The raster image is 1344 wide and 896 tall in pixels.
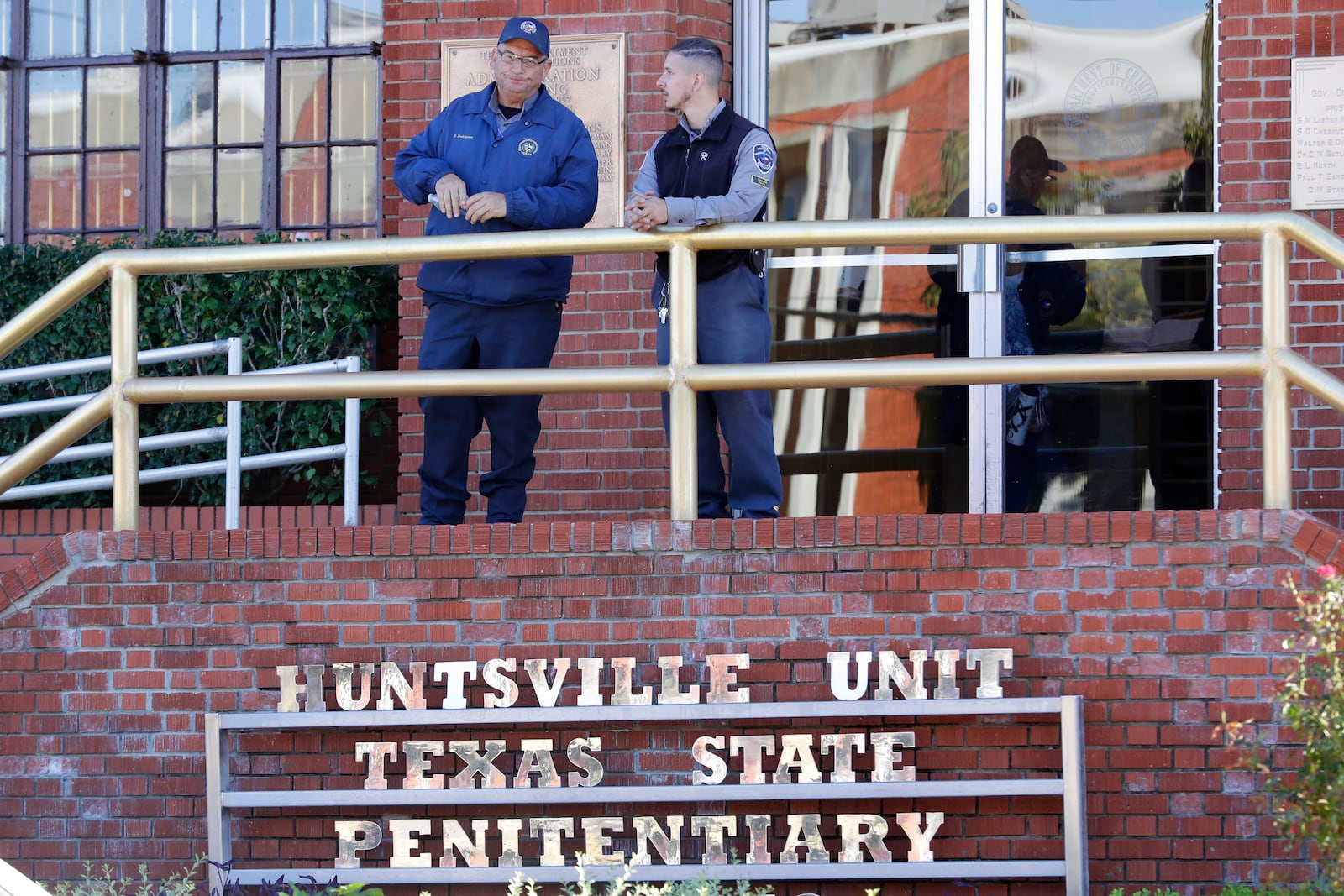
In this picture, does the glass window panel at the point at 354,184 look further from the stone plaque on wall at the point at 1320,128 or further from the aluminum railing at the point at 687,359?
the stone plaque on wall at the point at 1320,128

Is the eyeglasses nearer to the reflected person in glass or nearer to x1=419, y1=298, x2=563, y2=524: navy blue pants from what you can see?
x1=419, y1=298, x2=563, y2=524: navy blue pants

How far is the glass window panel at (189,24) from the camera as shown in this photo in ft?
26.2

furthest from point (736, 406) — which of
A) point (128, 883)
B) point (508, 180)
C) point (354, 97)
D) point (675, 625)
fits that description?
point (354, 97)

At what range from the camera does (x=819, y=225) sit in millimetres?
4859

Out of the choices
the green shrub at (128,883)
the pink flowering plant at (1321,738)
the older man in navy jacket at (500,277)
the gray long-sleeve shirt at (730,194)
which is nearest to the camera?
the pink flowering plant at (1321,738)

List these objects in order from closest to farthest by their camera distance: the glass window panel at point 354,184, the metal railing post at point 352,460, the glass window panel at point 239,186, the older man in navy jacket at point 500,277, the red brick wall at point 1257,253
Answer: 1. the older man in navy jacket at point 500,277
2. the red brick wall at point 1257,253
3. the metal railing post at point 352,460
4. the glass window panel at point 354,184
5. the glass window panel at point 239,186

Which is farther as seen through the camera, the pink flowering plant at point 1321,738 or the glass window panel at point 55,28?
the glass window panel at point 55,28

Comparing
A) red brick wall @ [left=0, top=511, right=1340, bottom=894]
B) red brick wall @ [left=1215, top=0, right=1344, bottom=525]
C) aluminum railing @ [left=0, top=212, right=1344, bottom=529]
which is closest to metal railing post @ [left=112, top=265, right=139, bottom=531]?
aluminum railing @ [left=0, top=212, right=1344, bottom=529]

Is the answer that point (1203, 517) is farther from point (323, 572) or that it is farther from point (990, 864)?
point (323, 572)

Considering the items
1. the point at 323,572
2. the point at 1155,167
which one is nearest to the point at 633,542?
the point at 323,572

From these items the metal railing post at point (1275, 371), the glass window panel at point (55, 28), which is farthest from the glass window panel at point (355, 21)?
the metal railing post at point (1275, 371)

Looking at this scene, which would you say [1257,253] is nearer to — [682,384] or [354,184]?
[682,384]

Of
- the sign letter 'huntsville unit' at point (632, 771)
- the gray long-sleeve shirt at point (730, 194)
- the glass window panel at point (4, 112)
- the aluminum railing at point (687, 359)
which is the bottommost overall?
the sign letter 'huntsville unit' at point (632, 771)

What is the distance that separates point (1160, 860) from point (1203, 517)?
3.26 feet
